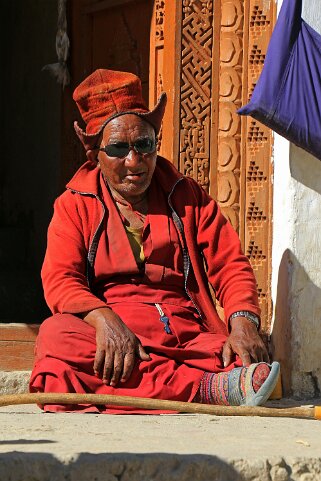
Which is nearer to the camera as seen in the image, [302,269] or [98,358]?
[98,358]

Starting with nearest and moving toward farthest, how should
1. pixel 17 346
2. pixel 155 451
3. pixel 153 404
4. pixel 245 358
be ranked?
pixel 155 451
pixel 153 404
pixel 245 358
pixel 17 346

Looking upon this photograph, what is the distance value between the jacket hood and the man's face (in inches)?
4.3

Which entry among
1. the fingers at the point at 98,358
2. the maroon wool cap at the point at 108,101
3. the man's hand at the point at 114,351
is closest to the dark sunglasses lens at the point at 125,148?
the maroon wool cap at the point at 108,101

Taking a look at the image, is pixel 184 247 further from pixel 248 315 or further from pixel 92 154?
pixel 92 154

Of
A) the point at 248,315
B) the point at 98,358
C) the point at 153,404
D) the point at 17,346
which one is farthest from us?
the point at 17,346

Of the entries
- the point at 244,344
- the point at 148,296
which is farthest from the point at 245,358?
the point at 148,296

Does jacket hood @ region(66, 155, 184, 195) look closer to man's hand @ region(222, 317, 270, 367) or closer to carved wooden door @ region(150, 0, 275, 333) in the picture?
carved wooden door @ region(150, 0, 275, 333)

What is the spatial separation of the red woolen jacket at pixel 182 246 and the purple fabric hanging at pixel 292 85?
0.52m

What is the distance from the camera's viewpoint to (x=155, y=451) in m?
4.11

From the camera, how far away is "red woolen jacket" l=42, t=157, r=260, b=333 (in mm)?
5605

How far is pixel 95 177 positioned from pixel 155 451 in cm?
211

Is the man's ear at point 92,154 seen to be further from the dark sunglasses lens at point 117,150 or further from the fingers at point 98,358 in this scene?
the fingers at point 98,358

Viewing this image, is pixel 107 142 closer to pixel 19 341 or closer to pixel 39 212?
pixel 19 341

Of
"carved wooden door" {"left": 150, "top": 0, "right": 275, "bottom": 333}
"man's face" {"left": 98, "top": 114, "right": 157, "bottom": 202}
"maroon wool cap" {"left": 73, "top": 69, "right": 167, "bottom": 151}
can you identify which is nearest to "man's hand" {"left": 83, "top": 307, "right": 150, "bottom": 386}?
"man's face" {"left": 98, "top": 114, "right": 157, "bottom": 202}
